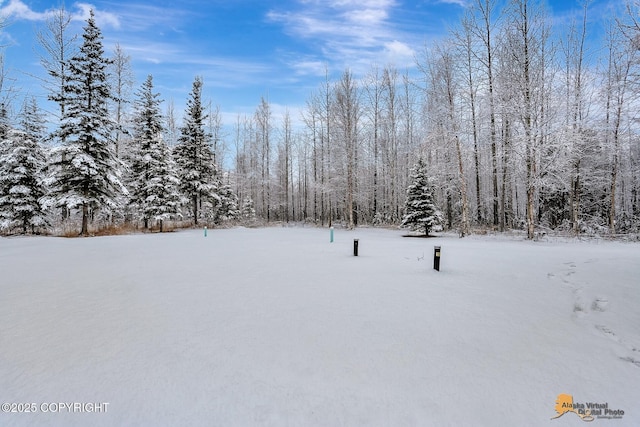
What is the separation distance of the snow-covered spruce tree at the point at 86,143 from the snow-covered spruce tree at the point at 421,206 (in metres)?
18.1

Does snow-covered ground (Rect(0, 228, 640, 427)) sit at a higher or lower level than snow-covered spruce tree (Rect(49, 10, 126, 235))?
lower

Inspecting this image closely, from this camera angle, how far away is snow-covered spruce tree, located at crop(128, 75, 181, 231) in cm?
2030

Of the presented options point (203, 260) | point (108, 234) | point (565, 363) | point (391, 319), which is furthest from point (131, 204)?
point (565, 363)

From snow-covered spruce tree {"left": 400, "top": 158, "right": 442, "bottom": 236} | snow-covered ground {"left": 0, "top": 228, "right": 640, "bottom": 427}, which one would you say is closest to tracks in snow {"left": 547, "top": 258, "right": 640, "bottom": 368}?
snow-covered ground {"left": 0, "top": 228, "right": 640, "bottom": 427}

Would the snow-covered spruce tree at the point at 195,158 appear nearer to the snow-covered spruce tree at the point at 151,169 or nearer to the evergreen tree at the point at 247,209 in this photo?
the snow-covered spruce tree at the point at 151,169

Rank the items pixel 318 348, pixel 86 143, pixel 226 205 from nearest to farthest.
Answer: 1. pixel 318 348
2. pixel 86 143
3. pixel 226 205

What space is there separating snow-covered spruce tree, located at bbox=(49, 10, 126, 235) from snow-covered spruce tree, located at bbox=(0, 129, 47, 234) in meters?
1.68

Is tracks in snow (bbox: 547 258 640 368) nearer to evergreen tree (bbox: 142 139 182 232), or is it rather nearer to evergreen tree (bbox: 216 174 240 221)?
evergreen tree (bbox: 142 139 182 232)

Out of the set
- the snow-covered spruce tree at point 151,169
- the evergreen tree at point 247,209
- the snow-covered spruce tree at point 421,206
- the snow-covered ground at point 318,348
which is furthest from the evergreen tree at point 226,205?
the snow-covered ground at point 318,348

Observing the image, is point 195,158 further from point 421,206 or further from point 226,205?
point 421,206

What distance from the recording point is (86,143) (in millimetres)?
15977

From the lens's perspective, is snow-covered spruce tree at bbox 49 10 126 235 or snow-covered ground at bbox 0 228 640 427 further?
snow-covered spruce tree at bbox 49 10 126 235

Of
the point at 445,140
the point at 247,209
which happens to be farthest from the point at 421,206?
the point at 247,209

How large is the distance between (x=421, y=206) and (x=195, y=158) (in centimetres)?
Answer: 1991
